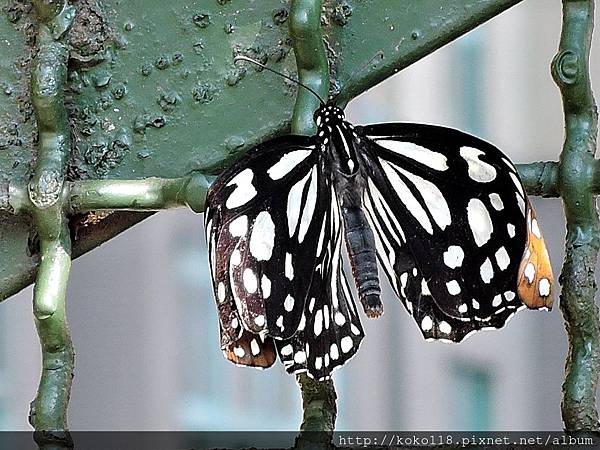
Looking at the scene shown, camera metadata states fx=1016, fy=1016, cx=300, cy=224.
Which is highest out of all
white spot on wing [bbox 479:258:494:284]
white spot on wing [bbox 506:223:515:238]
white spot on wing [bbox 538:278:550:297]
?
white spot on wing [bbox 506:223:515:238]

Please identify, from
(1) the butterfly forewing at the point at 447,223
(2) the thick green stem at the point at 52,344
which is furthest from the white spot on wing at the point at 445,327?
(2) the thick green stem at the point at 52,344

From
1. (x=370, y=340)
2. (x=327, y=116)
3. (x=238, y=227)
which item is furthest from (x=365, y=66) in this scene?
(x=370, y=340)

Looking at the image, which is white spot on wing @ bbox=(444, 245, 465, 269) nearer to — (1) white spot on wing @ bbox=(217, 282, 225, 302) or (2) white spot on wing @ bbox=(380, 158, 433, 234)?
(2) white spot on wing @ bbox=(380, 158, 433, 234)

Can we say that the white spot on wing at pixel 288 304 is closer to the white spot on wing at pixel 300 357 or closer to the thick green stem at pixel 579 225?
the white spot on wing at pixel 300 357

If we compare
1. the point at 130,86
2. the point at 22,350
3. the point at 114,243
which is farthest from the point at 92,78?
the point at 114,243

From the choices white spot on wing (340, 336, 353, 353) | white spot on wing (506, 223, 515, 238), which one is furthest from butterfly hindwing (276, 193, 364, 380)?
white spot on wing (506, 223, 515, 238)
